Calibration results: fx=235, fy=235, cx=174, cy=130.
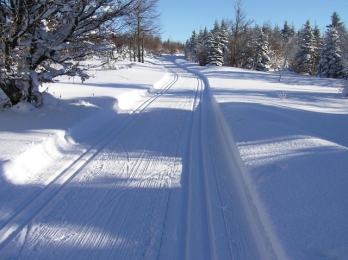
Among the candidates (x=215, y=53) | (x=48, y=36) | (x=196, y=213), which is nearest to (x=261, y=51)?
(x=215, y=53)

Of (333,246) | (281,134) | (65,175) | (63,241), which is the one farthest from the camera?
(281,134)

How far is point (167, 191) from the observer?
11.4 feet

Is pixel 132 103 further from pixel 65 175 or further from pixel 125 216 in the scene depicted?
pixel 125 216

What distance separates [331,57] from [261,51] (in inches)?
433

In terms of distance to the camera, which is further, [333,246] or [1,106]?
[1,106]

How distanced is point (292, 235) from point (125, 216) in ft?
6.22

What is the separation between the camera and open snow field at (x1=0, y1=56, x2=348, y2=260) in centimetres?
246

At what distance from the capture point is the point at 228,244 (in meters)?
2.57

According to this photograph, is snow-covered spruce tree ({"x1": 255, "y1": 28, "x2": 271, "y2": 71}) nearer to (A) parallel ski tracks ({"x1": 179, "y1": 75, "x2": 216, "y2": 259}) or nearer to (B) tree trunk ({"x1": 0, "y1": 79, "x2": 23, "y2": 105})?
(A) parallel ski tracks ({"x1": 179, "y1": 75, "x2": 216, "y2": 259})

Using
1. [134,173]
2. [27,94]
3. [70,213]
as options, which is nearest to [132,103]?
[27,94]

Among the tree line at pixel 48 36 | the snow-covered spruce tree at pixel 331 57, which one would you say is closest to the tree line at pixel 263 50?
the snow-covered spruce tree at pixel 331 57

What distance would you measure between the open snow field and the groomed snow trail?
1cm

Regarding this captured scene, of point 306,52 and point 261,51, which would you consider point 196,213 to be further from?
point 306,52

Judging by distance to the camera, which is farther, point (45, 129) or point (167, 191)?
point (45, 129)
